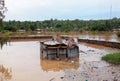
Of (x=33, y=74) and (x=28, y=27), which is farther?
(x=28, y=27)

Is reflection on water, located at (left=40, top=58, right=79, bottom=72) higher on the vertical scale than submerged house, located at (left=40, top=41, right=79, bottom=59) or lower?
lower

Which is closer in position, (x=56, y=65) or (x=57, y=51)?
(x=56, y=65)

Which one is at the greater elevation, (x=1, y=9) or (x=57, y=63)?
(x=1, y=9)

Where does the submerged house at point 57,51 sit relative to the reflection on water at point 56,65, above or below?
above

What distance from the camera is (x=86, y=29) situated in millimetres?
72438

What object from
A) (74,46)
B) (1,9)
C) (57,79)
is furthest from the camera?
(74,46)

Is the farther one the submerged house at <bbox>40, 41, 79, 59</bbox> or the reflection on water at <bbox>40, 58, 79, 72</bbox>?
the submerged house at <bbox>40, 41, 79, 59</bbox>

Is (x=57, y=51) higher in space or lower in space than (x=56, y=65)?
higher

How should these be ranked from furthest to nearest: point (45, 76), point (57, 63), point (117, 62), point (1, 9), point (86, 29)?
point (86, 29) < point (57, 63) < point (117, 62) < point (45, 76) < point (1, 9)

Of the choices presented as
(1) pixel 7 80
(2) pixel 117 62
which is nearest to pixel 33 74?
(1) pixel 7 80

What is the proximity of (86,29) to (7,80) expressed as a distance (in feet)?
199

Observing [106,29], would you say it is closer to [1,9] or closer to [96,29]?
[96,29]

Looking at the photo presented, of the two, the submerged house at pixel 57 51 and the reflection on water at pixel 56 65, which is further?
the submerged house at pixel 57 51

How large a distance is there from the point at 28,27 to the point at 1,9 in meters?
64.1
